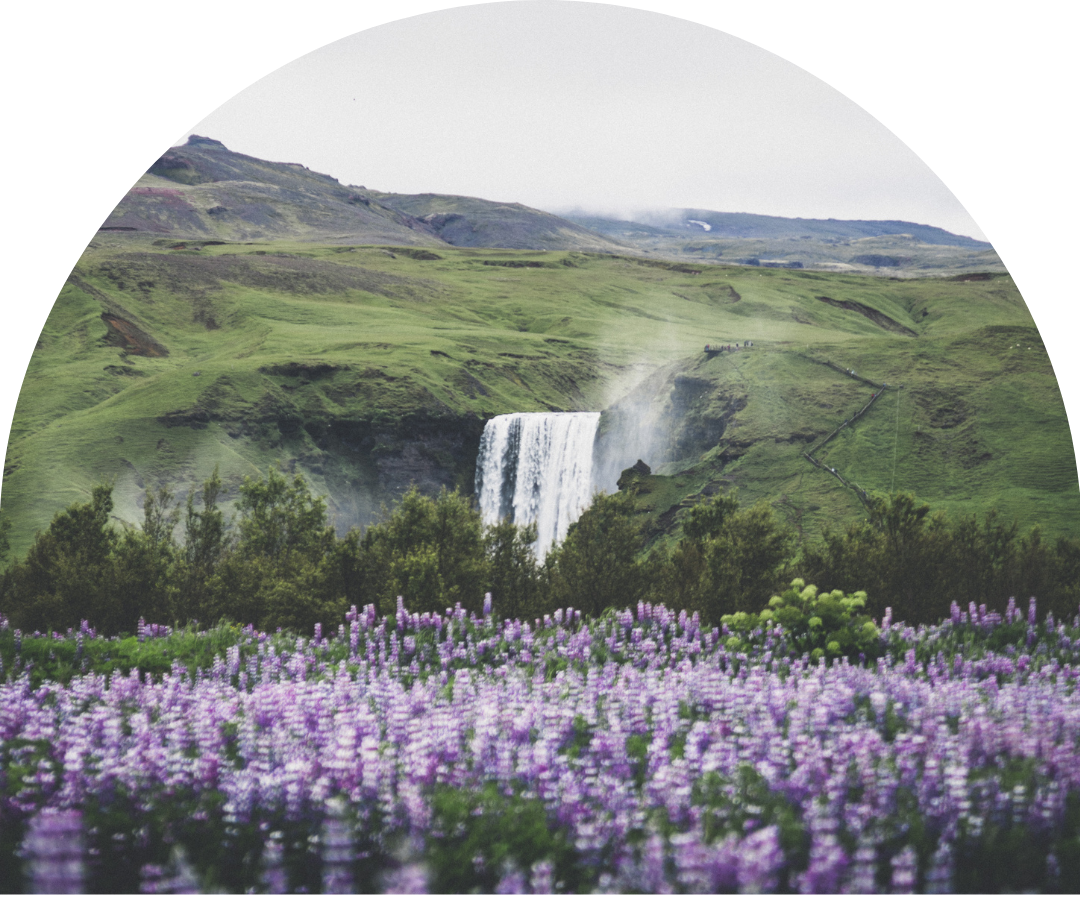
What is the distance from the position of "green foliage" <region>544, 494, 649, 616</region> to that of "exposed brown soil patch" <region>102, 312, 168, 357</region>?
15.5ft

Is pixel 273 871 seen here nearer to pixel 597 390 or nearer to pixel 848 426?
pixel 848 426

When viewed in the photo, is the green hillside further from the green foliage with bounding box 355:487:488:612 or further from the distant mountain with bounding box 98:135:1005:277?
the green foliage with bounding box 355:487:488:612

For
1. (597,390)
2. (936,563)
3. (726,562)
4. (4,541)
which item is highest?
(597,390)

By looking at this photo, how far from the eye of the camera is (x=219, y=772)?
4.49 m

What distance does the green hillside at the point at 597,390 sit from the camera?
23.5ft

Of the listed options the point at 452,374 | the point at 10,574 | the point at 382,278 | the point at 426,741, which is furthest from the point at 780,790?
the point at 382,278

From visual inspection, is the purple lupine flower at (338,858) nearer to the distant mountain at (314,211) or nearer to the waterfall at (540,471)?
the waterfall at (540,471)

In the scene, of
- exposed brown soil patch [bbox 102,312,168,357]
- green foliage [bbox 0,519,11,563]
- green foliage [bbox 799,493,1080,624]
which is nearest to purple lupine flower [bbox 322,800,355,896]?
green foliage [bbox 0,519,11,563]

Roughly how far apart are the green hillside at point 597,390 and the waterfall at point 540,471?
263 millimetres

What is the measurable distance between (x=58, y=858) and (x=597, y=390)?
696 cm

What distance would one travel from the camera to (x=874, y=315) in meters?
9.73

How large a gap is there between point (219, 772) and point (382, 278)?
1204cm

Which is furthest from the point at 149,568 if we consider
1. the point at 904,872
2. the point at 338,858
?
the point at 904,872

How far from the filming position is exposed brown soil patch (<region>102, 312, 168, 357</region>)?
8.30 m
